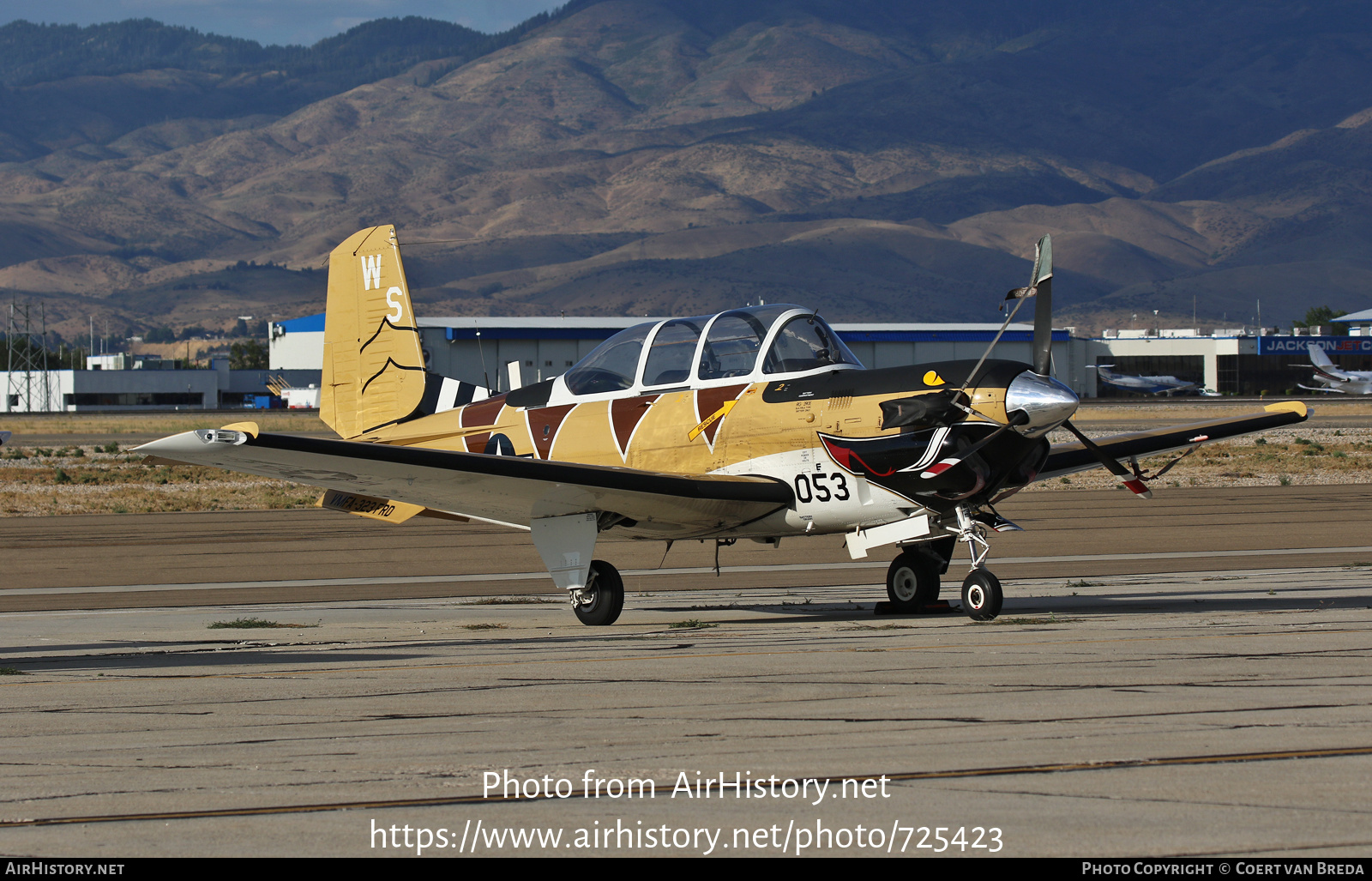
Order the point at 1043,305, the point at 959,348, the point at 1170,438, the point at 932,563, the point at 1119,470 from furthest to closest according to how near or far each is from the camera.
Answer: the point at 959,348 → the point at 1170,438 → the point at 932,563 → the point at 1119,470 → the point at 1043,305

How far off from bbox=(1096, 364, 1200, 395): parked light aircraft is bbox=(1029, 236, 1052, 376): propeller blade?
103 meters

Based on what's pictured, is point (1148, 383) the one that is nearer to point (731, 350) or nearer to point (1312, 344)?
point (1312, 344)

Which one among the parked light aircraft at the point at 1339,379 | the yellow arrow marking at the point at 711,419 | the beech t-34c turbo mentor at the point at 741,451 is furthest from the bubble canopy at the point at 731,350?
the parked light aircraft at the point at 1339,379

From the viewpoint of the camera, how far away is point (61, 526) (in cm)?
2572

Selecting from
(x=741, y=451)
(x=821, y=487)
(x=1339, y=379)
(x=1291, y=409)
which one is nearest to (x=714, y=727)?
(x=821, y=487)

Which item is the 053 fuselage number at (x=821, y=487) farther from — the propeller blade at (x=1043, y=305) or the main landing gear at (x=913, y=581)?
the propeller blade at (x=1043, y=305)

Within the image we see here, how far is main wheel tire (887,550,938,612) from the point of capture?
41.4ft

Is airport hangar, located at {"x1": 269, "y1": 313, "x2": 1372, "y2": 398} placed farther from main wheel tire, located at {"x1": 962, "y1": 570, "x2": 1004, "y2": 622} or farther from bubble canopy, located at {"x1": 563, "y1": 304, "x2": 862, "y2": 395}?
main wheel tire, located at {"x1": 962, "y1": 570, "x2": 1004, "y2": 622}

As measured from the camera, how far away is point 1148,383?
10856 cm

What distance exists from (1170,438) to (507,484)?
25.9ft

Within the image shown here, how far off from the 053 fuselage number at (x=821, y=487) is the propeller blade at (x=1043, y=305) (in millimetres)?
2115

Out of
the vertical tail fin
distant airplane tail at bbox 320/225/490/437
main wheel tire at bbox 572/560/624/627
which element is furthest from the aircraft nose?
the vertical tail fin
